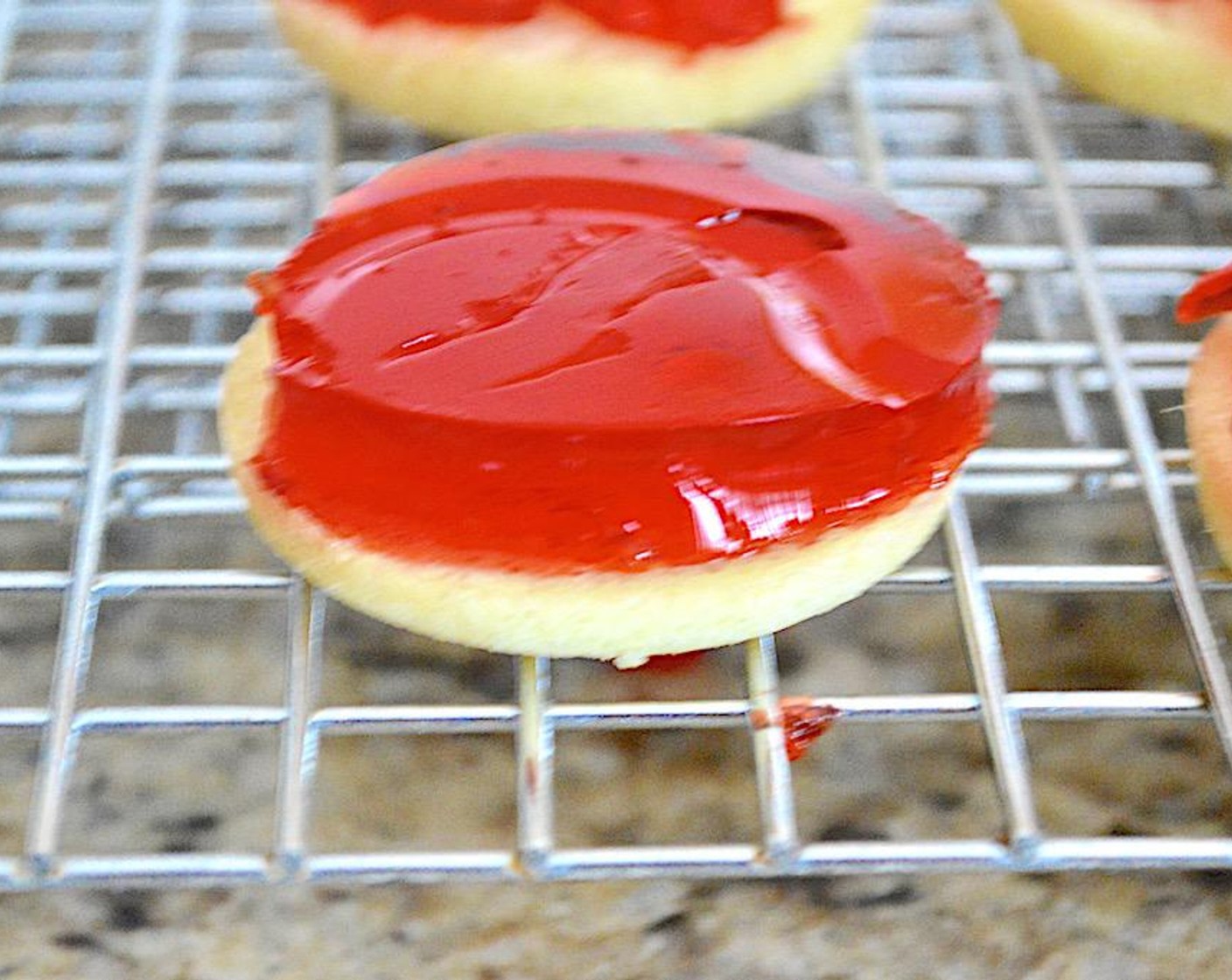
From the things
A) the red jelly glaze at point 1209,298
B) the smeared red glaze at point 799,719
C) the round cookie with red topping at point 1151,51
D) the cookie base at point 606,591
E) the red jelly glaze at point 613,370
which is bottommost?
the smeared red glaze at point 799,719

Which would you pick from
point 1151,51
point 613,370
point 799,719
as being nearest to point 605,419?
point 613,370

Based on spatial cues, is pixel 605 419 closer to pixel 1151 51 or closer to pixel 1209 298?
pixel 1209 298

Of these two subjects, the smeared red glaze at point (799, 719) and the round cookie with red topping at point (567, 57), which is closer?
the smeared red glaze at point (799, 719)

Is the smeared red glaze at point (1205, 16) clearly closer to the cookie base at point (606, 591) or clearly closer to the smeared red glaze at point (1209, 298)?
the smeared red glaze at point (1209, 298)

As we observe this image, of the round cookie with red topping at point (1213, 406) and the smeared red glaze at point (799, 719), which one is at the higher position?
the round cookie with red topping at point (1213, 406)

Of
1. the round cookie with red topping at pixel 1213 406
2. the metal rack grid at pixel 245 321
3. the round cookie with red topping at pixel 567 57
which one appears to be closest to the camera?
the metal rack grid at pixel 245 321

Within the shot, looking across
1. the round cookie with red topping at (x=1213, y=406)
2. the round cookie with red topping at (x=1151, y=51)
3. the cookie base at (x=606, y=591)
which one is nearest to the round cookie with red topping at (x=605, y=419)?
the cookie base at (x=606, y=591)

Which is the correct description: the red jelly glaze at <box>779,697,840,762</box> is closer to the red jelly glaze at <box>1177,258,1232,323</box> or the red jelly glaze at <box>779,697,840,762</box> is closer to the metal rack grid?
the metal rack grid

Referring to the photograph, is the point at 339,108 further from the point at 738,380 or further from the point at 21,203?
the point at 738,380
